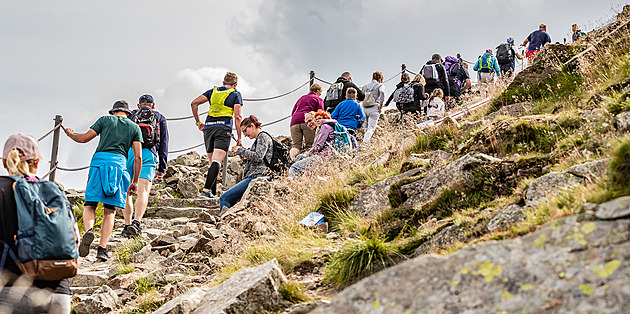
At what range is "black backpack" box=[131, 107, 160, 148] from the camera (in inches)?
306

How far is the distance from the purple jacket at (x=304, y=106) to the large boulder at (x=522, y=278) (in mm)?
8314

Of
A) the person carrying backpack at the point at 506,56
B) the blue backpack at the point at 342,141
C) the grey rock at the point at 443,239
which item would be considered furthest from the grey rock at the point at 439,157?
the person carrying backpack at the point at 506,56

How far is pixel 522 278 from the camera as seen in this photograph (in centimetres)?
228

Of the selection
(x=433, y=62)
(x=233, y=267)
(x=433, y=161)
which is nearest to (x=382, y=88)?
(x=433, y=62)

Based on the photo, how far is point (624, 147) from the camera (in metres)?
2.67

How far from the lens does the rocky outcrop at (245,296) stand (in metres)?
3.72

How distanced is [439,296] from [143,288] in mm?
4308

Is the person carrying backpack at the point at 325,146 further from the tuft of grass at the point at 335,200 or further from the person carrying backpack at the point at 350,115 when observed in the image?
the tuft of grass at the point at 335,200

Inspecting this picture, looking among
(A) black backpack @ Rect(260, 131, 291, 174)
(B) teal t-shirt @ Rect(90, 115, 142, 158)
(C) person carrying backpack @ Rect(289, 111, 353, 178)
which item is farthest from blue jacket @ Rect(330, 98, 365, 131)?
(B) teal t-shirt @ Rect(90, 115, 142, 158)

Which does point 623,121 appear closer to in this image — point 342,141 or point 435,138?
point 435,138

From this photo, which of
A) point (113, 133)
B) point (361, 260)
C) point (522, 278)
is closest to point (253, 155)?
point (113, 133)

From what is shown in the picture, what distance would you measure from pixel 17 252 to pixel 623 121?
4.39 meters

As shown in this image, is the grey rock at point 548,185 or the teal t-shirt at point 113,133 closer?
the grey rock at point 548,185

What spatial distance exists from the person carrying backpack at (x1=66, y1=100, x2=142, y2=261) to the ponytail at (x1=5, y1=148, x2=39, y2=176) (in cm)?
302
